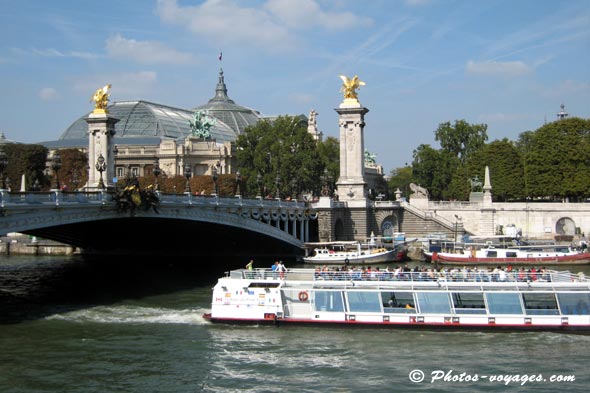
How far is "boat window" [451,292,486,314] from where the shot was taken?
109ft

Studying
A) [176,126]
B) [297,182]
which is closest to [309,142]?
[297,182]

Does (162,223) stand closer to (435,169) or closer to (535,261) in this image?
(535,261)

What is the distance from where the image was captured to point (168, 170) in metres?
127

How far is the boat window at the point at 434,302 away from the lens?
33.2 meters

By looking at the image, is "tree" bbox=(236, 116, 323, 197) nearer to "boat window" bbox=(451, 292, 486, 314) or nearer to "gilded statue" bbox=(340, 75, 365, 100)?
"gilded statue" bbox=(340, 75, 365, 100)

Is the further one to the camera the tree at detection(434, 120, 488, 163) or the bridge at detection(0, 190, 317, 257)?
the tree at detection(434, 120, 488, 163)

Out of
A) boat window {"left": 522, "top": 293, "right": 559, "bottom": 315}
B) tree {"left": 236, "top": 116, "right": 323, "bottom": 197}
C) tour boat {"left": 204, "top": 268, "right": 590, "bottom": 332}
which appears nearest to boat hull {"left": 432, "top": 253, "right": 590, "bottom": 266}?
tour boat {"left": 204, "top": 268, "right": 590, "bottom": 332}

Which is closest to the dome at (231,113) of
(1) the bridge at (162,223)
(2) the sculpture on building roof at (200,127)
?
(2) the sculpture on building roof at (200,127)

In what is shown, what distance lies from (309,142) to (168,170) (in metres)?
37.7

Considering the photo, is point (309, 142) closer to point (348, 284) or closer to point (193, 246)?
point (193, 246)

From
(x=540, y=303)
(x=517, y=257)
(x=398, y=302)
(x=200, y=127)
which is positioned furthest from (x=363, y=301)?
(x=200, y=127)

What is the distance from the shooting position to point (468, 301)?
33562mm

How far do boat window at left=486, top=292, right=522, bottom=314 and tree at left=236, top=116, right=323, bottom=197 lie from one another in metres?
60.0

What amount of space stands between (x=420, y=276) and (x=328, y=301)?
14.1 ft
